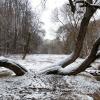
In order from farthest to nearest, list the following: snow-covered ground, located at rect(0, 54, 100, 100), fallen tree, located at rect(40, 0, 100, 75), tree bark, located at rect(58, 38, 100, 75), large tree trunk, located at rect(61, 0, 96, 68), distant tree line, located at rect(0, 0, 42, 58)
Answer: distant tree line, located at rect(0, 0, 42, 58) < large tree trunk, located at rect(61, 0, 96, 68) < fallen tree, located at rect(40, 0, 100, 75) < tree bark, located at rect(58, 38, 100, 75) < snow-covered ground, located at rect(0, 54, 100, 100)

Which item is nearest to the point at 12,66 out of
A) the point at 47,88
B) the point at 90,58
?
the point at 47,88

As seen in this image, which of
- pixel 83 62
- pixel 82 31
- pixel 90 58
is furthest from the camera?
pixel 82 31

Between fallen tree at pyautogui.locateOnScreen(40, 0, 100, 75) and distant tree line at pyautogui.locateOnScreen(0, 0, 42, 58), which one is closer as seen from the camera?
fallen tree at pyautogui.locateOnScreen(40, 0, 100, 75)

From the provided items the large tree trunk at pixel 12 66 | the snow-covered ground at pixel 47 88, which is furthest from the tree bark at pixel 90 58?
the large tree trunk at pixel 12 66

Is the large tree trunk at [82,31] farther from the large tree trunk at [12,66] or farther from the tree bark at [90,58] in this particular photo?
the large tree trunk at [12,66]

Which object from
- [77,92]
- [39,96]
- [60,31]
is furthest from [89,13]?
[60,31]

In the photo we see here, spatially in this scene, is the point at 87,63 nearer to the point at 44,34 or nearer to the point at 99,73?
the point at 99,73

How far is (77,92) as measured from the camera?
24.3 ft

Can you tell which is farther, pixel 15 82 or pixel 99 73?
pixel 99 73

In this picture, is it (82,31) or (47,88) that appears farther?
(82,31)

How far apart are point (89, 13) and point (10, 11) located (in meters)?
25.1

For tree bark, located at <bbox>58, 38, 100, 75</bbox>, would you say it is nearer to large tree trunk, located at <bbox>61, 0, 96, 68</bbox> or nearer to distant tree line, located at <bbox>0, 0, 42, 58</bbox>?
large tree trunk, located at <bbox>61, 0, 96, 68</bbox>

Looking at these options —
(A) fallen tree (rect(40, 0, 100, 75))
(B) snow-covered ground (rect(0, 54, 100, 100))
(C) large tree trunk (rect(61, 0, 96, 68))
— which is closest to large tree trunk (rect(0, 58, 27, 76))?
(B) snow-covered ground (rect(0, 54, 100, 100))

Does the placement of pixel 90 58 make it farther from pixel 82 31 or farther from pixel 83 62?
pixel 82 31
